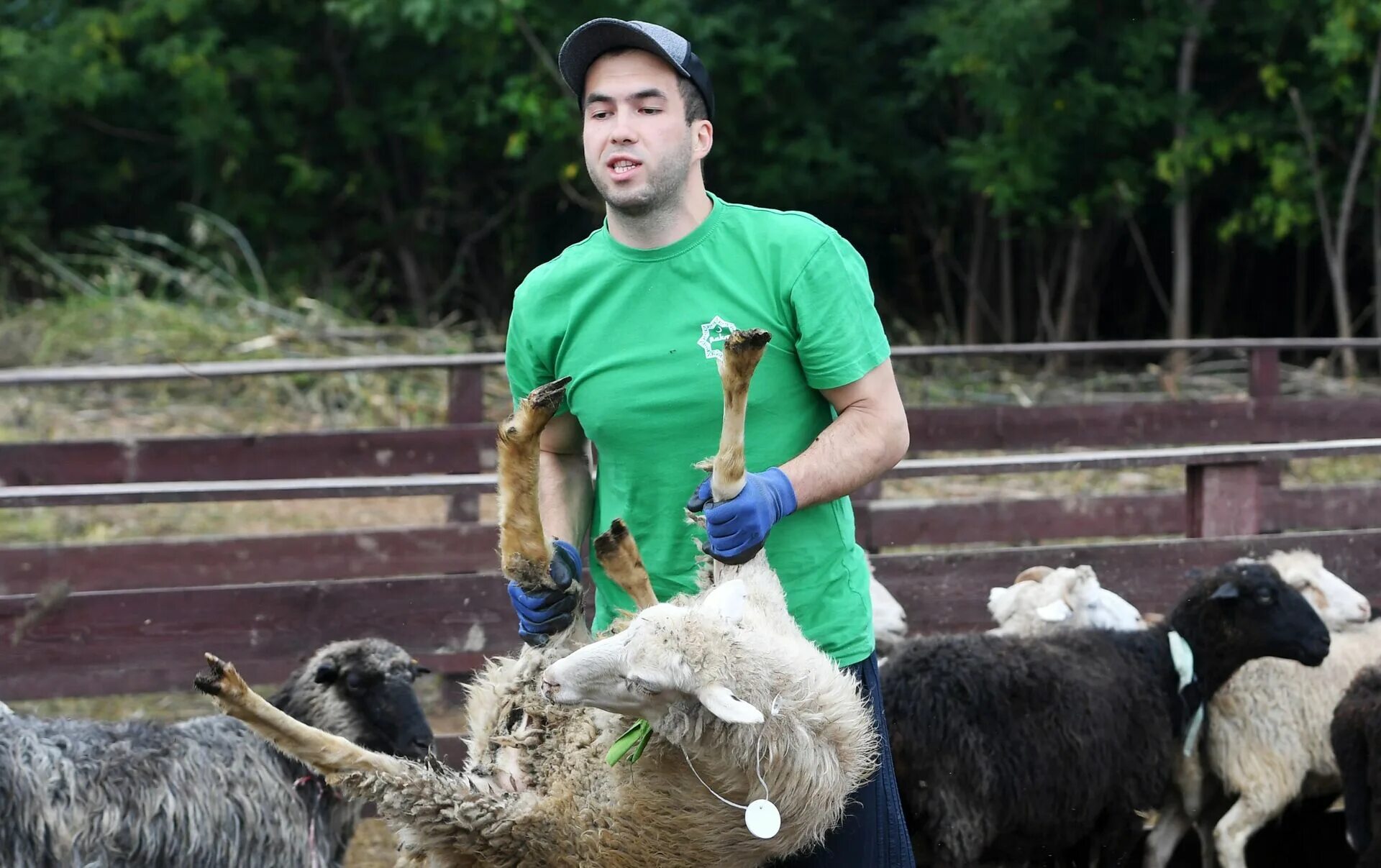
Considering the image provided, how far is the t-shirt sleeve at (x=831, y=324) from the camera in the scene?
2.62 m

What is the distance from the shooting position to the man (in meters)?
2.63

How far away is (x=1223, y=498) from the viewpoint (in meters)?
5.50

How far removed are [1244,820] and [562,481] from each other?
312 cm

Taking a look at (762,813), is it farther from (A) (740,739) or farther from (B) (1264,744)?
(B) (1264,744)

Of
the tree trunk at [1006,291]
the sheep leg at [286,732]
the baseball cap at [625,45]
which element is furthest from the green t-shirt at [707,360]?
the tree trunk at [1006,291]

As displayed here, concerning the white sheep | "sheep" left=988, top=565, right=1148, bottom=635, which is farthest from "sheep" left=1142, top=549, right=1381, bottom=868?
the white sheep

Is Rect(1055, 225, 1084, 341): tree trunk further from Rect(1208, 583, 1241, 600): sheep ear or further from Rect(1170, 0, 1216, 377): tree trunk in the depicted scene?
Rect(1208, 583, 1241, 600): sheep ear

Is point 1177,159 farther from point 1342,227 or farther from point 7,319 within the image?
point 7,319

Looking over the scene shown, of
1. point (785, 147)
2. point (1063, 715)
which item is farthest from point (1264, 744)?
point (785, 147)

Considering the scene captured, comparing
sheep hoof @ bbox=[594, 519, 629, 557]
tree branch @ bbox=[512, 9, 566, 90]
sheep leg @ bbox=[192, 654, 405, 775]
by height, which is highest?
tree branch @ bbox=[512, 9, 566, 90]

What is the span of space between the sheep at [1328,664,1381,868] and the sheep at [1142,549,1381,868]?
1.69 ft

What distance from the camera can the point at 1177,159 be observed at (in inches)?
543

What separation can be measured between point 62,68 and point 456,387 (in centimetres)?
894

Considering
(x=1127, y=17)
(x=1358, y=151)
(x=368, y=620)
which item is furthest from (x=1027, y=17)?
(x=368, y=620)
